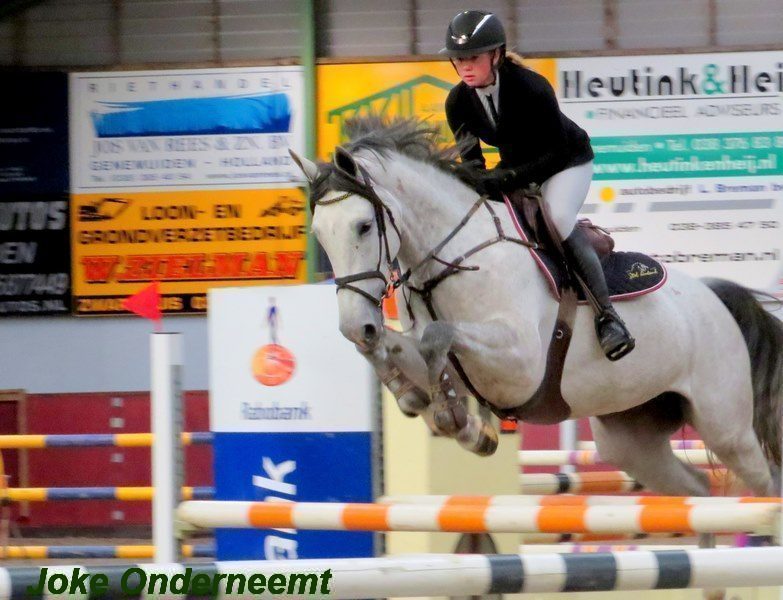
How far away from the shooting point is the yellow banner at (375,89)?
337 inches

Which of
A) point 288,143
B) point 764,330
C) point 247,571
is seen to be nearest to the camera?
point 247,571

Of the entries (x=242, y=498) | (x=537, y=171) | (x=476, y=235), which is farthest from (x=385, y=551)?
(x=537, y=171)

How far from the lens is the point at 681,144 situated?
27.6 feet

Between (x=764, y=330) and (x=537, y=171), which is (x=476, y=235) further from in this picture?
(x=764, y=330)

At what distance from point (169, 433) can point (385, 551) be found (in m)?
0.72

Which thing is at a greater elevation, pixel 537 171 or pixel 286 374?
pixel 537 171

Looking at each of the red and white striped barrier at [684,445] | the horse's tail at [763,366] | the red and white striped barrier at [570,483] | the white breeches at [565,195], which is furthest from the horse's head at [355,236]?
the red and white striped barrier at [684,445]

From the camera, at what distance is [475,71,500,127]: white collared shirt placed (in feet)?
12.5

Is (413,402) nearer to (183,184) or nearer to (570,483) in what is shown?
(570,483)

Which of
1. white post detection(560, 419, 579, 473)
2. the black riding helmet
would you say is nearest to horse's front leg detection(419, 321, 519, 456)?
the black riding helmet

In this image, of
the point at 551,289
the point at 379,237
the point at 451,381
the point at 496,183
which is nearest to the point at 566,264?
the point at 551,289

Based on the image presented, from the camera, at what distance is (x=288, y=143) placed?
8625 mm

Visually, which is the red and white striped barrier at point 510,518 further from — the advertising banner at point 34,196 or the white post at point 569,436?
the advertising banner at point 34,196

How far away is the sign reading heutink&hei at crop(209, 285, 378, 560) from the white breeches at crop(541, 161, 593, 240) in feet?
2.51
